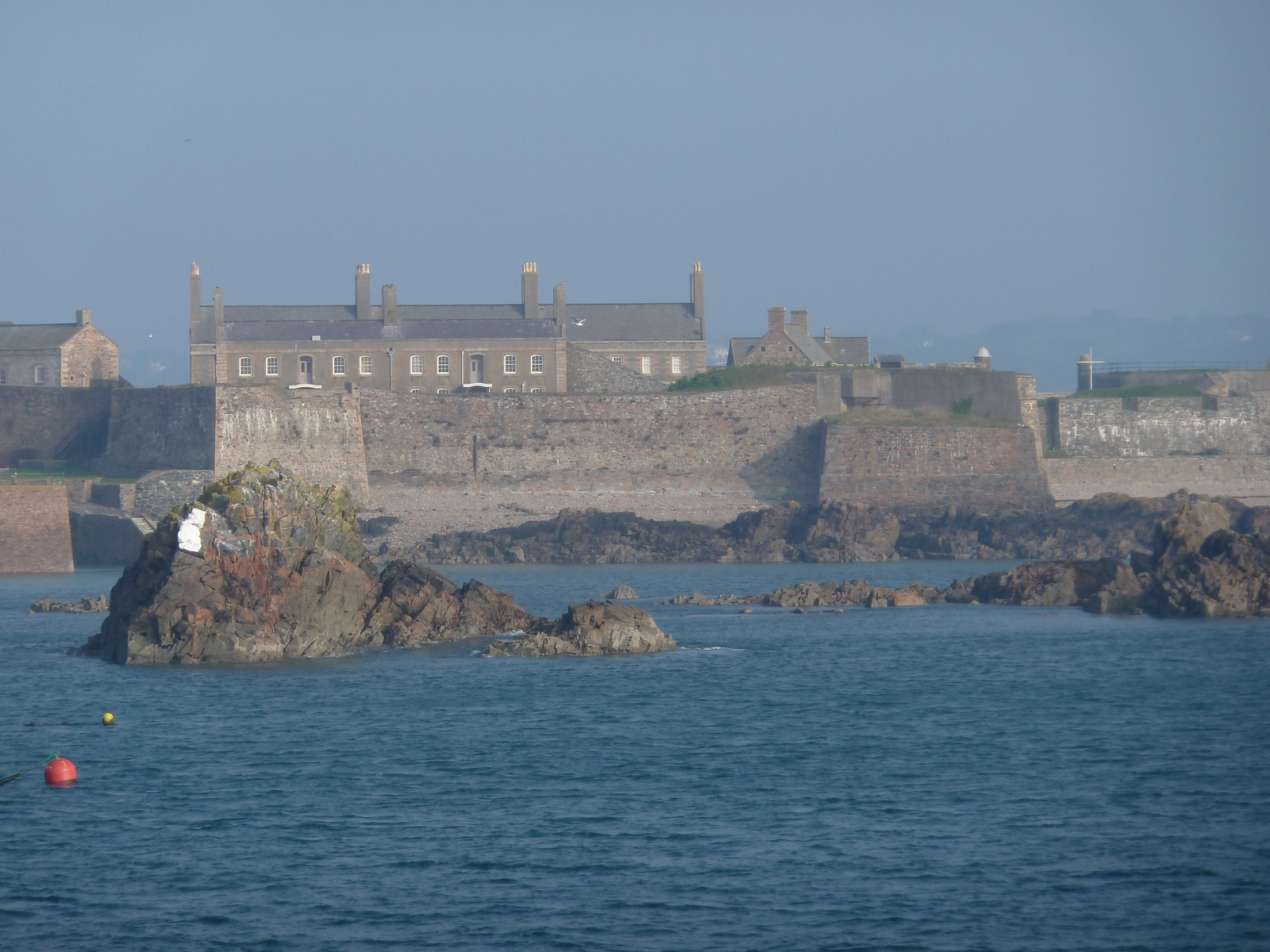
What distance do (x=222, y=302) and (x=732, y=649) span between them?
116 feet

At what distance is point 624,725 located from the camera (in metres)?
21.2

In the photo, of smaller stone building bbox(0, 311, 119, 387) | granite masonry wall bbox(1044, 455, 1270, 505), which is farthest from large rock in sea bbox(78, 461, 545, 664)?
smaller stone building bbox(0, 311, 119, 387)

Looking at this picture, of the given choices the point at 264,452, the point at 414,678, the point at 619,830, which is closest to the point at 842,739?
the point at 619,830

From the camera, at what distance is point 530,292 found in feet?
208

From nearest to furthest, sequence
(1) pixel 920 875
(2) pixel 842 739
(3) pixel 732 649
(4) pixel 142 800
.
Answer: (1) pixel 920 875, (4) pixel 142 800, (2) pixel 842 739, (3) pixel 732 649

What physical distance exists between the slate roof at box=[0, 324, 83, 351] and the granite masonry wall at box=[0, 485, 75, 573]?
1864 cm

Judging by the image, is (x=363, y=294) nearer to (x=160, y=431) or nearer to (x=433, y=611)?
(x=160, y=431)

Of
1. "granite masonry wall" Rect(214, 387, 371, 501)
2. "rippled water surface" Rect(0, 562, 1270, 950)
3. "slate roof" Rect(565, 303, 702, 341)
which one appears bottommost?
"rippled water surface" Rect(0, 562, 1270, 950)

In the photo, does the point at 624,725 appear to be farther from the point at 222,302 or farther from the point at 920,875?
the point at 222,302

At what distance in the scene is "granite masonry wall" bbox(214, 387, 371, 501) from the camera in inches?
1865

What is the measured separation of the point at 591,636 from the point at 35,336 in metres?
42.0

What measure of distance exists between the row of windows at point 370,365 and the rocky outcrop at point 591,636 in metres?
31.6

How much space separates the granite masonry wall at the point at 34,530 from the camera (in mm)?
42750

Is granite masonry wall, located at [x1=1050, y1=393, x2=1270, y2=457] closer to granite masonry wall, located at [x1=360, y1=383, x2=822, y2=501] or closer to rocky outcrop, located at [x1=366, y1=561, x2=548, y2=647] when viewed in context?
granite masonry wall, located at [x1=360, y1=383, x2=822, y2=501]
